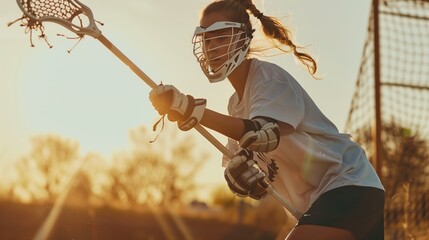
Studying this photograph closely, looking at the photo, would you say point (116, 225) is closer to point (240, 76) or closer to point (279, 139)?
point (240, 76)

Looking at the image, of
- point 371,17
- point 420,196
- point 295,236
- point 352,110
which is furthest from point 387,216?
point 295,236

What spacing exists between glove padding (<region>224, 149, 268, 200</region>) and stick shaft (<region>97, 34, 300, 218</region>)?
0.21 m

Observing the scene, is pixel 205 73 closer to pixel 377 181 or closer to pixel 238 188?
pixel 238 188

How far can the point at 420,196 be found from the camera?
8555 mm

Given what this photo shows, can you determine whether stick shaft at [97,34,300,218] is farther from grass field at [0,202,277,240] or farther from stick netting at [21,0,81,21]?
grass field at [0,202,277,240]

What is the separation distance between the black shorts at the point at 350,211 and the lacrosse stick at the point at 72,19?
0.39 metres

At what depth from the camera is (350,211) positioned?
380cm

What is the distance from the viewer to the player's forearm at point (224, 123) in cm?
370

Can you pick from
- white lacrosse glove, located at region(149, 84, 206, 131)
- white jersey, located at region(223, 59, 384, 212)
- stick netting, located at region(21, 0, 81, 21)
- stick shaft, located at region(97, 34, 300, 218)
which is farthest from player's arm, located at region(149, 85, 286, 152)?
stick netting, located at region(21, 0, 81, 21)

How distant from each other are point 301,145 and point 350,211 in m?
0.36

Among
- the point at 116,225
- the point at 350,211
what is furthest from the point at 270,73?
the point at 116,225

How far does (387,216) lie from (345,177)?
4.56 m

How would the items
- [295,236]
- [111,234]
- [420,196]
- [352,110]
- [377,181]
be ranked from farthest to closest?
[111,234]
[420,196]
[352,110]
[377,181]
[295,236]

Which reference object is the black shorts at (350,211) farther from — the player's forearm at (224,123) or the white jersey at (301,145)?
the player's forearm at (224,123)
